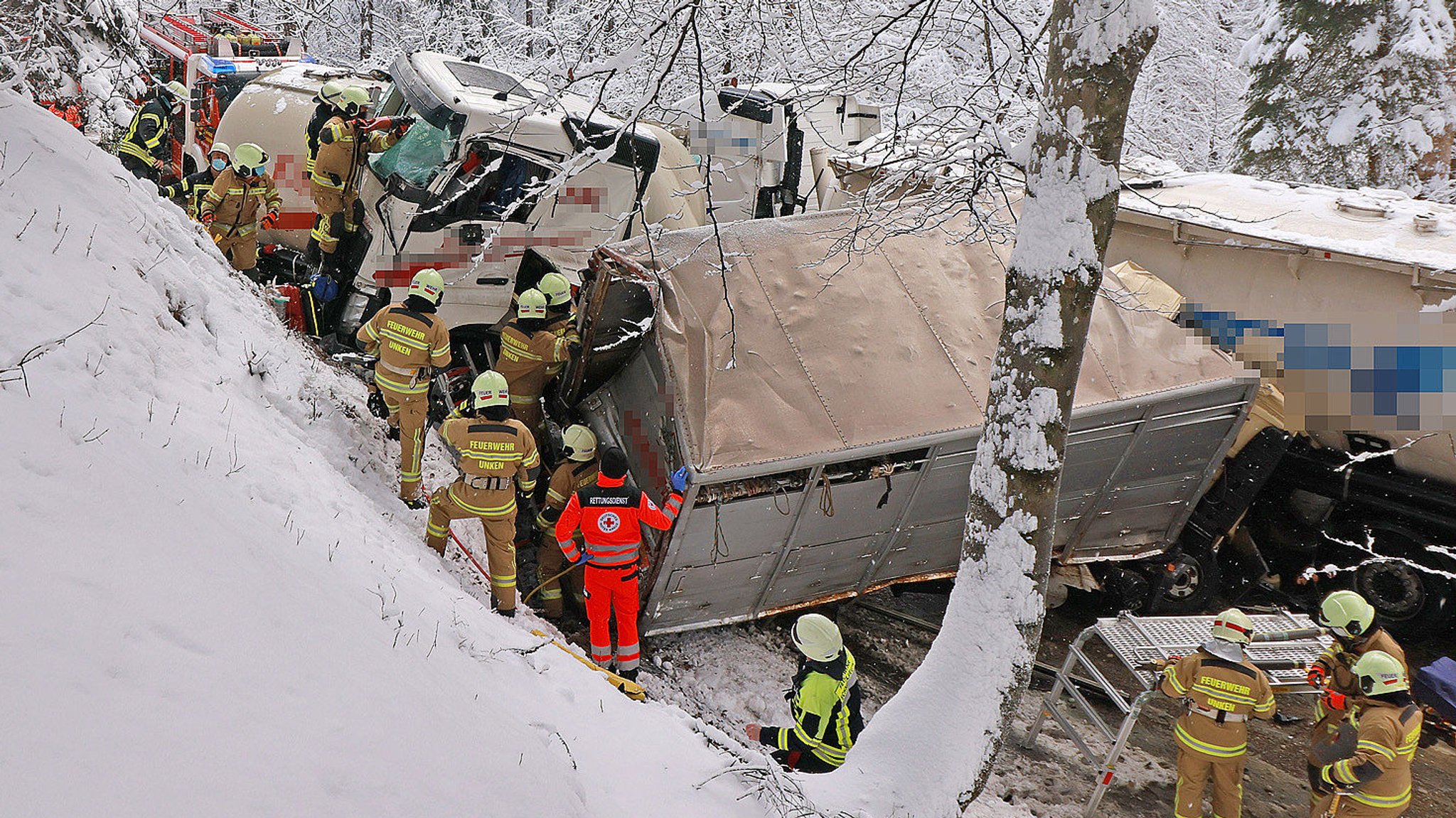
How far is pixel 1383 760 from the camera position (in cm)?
466

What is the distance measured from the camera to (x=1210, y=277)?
7.89 m

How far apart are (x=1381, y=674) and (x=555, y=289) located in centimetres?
539

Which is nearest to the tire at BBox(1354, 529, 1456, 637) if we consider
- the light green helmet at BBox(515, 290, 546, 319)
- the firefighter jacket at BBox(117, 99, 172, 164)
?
the light green helmet at BBox(515, 290, 546, 319)

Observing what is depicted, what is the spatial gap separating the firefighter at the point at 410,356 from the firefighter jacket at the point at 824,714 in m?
2.99

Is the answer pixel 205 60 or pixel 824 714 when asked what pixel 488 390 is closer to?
pixel 824 714

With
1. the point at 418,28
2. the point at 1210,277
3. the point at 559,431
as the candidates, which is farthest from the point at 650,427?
the point at 418,28

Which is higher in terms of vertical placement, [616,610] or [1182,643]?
[1182,643]

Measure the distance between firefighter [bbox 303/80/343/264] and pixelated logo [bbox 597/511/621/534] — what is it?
371 centimetres

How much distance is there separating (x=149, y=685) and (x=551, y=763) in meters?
1.23

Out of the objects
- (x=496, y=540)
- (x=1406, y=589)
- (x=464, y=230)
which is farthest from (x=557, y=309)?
(x=1406, y=589)

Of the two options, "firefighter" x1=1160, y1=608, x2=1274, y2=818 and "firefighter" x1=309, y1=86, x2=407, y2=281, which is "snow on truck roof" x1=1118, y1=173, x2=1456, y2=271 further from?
"firefighter" x1=309, y1=86, x2=407, y2=281

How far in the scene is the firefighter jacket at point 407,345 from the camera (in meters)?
6.00

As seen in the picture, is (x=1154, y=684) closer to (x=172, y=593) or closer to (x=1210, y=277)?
(x=1210, y=277)

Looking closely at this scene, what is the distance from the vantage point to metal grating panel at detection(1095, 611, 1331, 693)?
5.58 meters
